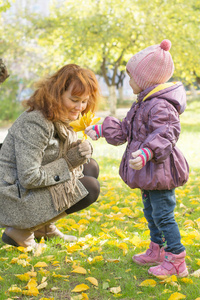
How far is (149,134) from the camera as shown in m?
2.32

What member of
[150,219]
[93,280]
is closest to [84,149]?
[150,219]

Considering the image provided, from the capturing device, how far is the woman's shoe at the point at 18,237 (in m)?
3.03

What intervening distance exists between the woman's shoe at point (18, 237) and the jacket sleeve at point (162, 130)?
4.31ft

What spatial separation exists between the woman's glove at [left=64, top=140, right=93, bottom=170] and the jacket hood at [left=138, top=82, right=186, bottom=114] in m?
0.77

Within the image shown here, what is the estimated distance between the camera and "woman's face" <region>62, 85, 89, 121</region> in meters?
2.98

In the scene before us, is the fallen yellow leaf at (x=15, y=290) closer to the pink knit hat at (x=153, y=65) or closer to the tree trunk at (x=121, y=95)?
the pink knit hat at (x=153, y=65)

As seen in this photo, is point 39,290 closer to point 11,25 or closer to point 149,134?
point 149,134

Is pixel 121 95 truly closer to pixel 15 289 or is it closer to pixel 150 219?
pixel 150 219

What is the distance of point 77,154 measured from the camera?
120 inches

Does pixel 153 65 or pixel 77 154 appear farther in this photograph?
pixel 77 154

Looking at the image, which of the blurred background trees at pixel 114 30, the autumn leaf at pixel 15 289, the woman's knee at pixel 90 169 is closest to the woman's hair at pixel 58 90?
the woman's knee at pixel 90 169

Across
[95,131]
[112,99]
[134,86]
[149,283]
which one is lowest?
[112,99]

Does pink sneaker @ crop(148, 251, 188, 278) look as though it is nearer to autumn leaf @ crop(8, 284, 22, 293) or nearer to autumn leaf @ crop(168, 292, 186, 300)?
autumn leaf @ crop(168, 292, 186, 300)

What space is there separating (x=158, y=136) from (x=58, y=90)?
1.01 m
